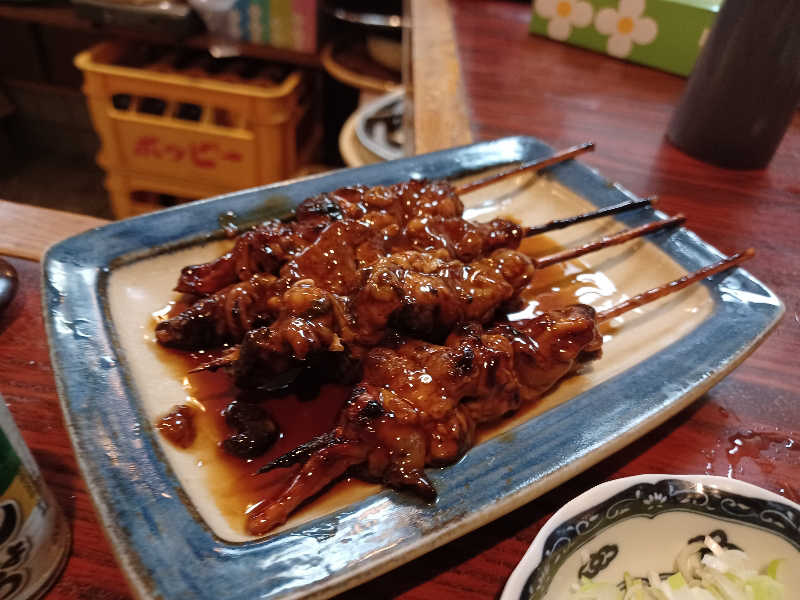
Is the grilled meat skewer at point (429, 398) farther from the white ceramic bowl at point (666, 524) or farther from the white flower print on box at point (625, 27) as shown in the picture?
the white flower print on box at point (625, 27)

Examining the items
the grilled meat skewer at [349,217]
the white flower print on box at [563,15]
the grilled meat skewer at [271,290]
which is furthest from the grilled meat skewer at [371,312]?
the white flower print on box at [563,15]

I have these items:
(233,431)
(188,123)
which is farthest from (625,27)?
(233,431)

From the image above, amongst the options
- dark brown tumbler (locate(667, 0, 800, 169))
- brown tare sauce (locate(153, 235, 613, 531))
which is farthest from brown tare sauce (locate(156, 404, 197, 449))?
dark brown tumbler (locate(667, 0, 800, 169))

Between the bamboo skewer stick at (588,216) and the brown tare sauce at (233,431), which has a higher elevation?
the bamboo skewer stick at (588,216)

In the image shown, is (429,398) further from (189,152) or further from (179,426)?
(189,152)

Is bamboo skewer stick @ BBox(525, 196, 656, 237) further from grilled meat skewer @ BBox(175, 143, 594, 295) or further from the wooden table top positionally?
the wooden table top

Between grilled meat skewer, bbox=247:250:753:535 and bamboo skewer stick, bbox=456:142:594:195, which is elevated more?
bamboo skewer stick, bbox=456:142:594:195
